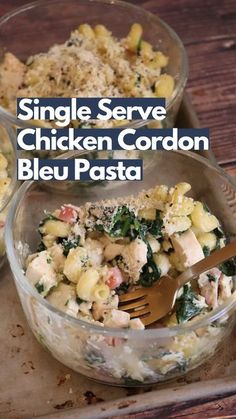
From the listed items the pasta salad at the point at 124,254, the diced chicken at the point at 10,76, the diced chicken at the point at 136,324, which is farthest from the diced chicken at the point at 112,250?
the diced chicken at the point at 10,76

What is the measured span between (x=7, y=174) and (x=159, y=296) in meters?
0.31

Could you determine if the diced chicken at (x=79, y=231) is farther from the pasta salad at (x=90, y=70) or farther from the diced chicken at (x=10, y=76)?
the diced chicken at (x=10, y=76)

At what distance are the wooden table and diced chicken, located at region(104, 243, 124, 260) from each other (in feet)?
1.01

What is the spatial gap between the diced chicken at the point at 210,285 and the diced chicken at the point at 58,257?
0.18m

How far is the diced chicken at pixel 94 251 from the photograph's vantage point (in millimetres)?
927

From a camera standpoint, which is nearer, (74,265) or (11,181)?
(74,265)

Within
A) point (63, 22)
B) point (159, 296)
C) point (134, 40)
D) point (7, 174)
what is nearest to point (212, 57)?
point (134, 40)

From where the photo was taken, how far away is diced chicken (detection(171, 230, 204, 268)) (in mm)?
916

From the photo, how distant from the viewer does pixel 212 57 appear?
1.36 metres

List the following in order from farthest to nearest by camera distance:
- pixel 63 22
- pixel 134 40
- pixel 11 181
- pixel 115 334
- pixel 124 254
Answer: pixel 63 22, pixel 134 40, pixel 11 181, pixel 124 254, pixel 115 334

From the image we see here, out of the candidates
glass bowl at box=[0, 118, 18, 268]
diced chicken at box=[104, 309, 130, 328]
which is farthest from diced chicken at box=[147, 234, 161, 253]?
glass bowl at box=[0, 118, 18, 268]

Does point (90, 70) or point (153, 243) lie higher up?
point (90, 70)

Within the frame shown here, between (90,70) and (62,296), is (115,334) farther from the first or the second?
(90,70)

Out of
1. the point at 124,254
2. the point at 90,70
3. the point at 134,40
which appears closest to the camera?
the point at 124,254
